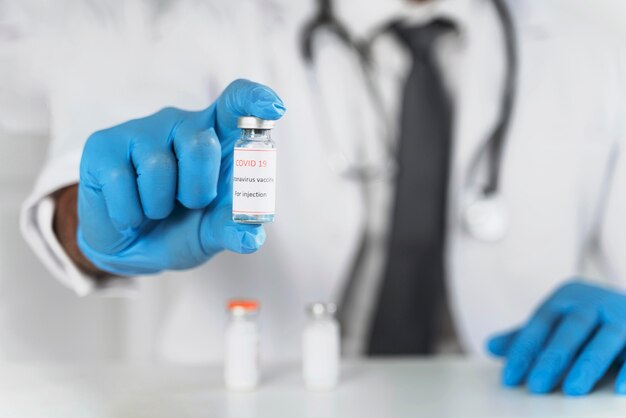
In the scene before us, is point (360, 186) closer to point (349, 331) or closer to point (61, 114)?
point (349, 331)

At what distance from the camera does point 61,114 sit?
3.86ft

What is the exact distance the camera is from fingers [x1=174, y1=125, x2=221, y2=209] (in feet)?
2.74

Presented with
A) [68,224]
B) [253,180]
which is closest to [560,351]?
[253,180]

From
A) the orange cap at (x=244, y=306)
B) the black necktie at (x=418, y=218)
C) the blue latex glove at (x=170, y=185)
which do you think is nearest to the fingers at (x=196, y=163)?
the blue latex glove at (x=170, y=185)

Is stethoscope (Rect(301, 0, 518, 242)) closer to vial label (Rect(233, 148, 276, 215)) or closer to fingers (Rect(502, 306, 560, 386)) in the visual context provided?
fingers (Rect(502, 306, 560, 386))

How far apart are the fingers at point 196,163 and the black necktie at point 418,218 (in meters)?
0.59

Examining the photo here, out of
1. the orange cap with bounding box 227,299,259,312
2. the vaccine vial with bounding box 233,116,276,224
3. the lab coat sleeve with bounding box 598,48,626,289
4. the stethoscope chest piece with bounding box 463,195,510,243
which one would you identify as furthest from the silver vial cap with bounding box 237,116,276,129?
the lab coat sleeve with bounding box 598,48,626,289

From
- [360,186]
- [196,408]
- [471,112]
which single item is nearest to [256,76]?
[360,186]

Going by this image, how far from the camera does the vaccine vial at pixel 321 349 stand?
108 centimetres

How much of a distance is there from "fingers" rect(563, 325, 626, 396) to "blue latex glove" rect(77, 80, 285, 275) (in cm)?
49

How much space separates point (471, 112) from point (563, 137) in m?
0.17

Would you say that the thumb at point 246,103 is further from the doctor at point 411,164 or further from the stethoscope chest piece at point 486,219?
the stethoscope chest piece at point 486,219

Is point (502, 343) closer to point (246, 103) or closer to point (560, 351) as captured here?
point (560, 351)

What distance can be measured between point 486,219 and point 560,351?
1.06ft
